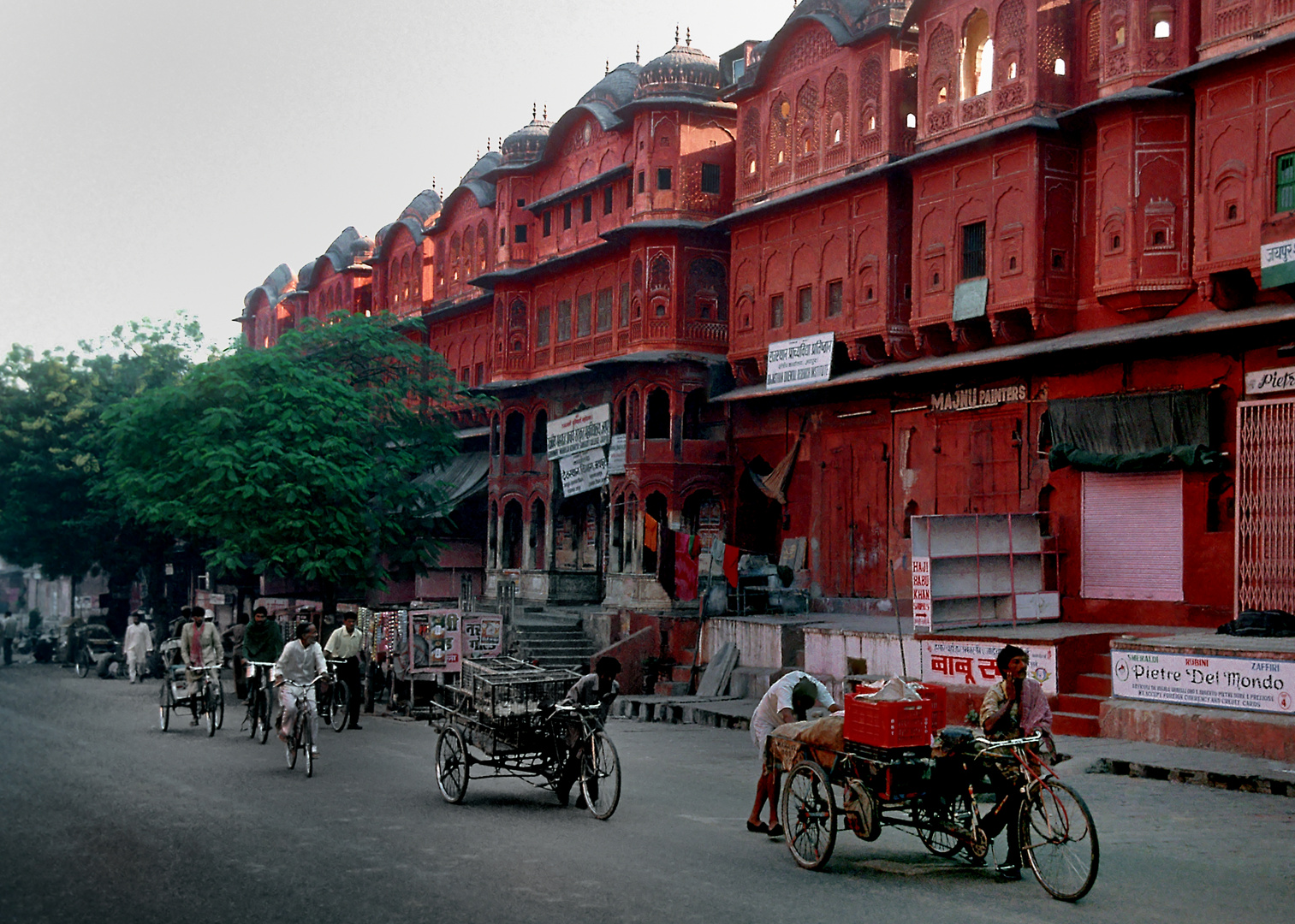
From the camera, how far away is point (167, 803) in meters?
12.3

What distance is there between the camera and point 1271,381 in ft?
64.0

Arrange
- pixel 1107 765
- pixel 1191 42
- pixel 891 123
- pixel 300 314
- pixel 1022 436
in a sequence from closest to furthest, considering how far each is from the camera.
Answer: pixel 1107 765
pixel 1191 42
pixel 1022 436
pixel 891 123
pixel 300 314

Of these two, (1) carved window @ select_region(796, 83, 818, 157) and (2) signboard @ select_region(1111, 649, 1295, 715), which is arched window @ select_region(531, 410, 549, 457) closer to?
(1) carved window @ select_region(796, 83, 818, 157)

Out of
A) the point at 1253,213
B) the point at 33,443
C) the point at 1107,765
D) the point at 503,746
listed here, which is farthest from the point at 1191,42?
the point at 33,443

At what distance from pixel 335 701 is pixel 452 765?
28.5ft

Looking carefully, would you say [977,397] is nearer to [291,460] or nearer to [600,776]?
[291,460]

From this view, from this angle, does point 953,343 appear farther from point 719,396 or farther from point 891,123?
point 719,396

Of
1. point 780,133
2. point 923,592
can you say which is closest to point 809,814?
point 923,592

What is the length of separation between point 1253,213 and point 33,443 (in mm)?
35845

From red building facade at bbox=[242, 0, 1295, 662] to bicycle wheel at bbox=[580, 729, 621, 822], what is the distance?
11.1 m

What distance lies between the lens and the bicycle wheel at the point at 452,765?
41.0 ft

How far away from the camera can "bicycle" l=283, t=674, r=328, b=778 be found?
1481cm

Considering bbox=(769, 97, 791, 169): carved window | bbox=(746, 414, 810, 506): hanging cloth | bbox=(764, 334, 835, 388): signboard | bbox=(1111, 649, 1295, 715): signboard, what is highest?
bbox=(769, 97, 791, 169): carved window

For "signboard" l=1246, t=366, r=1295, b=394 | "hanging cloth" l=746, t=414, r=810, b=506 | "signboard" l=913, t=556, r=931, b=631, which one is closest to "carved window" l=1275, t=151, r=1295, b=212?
"signboard" l=1246, t=366, r=1295, b=394
